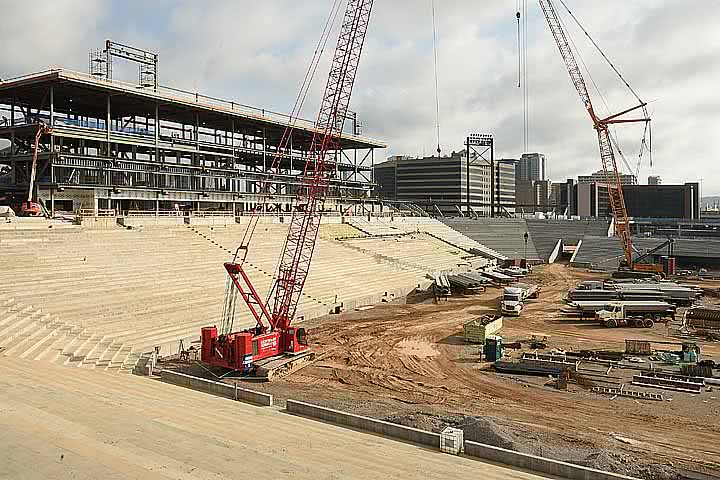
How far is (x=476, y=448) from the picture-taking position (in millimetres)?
14320

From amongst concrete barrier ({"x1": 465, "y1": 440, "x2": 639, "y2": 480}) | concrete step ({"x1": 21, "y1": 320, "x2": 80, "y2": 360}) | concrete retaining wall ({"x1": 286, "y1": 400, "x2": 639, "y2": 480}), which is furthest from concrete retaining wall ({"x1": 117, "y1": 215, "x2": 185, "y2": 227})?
concrete barrier ({"x1": 465, "y1": 440, "x2": 639, "y2": 480})

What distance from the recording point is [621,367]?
24.7 metres

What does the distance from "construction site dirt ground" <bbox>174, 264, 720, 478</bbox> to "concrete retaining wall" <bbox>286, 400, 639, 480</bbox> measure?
1.11 meters

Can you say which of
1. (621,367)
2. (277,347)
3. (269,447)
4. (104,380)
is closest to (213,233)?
(277,347)

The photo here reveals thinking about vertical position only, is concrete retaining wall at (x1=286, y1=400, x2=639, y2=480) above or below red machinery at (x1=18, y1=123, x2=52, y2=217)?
below

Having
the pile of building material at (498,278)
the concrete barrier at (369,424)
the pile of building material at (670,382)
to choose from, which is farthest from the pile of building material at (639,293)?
the concrete barrier at (369,424)

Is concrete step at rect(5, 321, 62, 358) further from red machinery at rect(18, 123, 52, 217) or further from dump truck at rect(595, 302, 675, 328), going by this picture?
dump truck at rect(595, 302, 675, 328)

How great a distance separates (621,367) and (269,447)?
16.4m

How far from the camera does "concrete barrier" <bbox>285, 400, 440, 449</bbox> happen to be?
15114 mm

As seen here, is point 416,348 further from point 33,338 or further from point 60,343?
point 33,338

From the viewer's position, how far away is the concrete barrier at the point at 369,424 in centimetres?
→ 1511

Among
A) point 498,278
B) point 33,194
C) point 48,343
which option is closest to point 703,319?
point 498,278

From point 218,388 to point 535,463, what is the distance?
10.9 metres

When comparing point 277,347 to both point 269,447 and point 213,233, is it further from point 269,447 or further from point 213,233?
point 213,233
